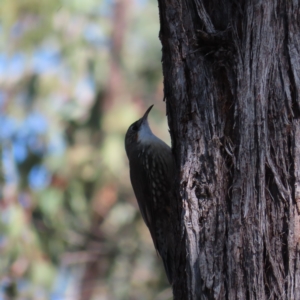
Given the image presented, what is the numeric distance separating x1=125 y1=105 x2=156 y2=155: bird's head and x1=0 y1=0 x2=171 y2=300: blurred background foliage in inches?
66.8

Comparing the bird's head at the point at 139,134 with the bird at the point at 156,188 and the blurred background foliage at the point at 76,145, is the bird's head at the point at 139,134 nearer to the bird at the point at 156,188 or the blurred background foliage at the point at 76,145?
the bird at the point at 156,188

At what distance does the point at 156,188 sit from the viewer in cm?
447

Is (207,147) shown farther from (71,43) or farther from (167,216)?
(71,43)

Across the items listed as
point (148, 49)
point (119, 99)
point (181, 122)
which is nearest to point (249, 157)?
point (181, 122)

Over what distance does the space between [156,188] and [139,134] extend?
2.11 feet

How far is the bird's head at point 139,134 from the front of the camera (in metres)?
4.82

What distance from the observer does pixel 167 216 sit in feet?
14.4

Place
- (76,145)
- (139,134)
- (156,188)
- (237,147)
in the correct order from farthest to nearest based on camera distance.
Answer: (76,145), (139,134), (156,188), (237,147)

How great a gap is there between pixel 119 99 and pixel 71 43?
3.34 ft

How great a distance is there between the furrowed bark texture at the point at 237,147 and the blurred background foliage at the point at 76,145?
3715 mm

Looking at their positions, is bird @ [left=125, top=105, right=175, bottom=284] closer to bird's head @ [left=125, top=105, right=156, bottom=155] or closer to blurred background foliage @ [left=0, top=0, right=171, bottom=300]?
bird's head @ [left=125, top=105, right=156, bottom=155]

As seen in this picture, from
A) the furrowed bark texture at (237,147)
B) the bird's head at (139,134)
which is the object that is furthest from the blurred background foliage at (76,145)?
the furrowed bark texture at (237,147)

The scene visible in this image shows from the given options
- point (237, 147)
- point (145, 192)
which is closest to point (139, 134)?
point (145, 192)

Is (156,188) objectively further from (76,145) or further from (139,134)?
(76,145)
